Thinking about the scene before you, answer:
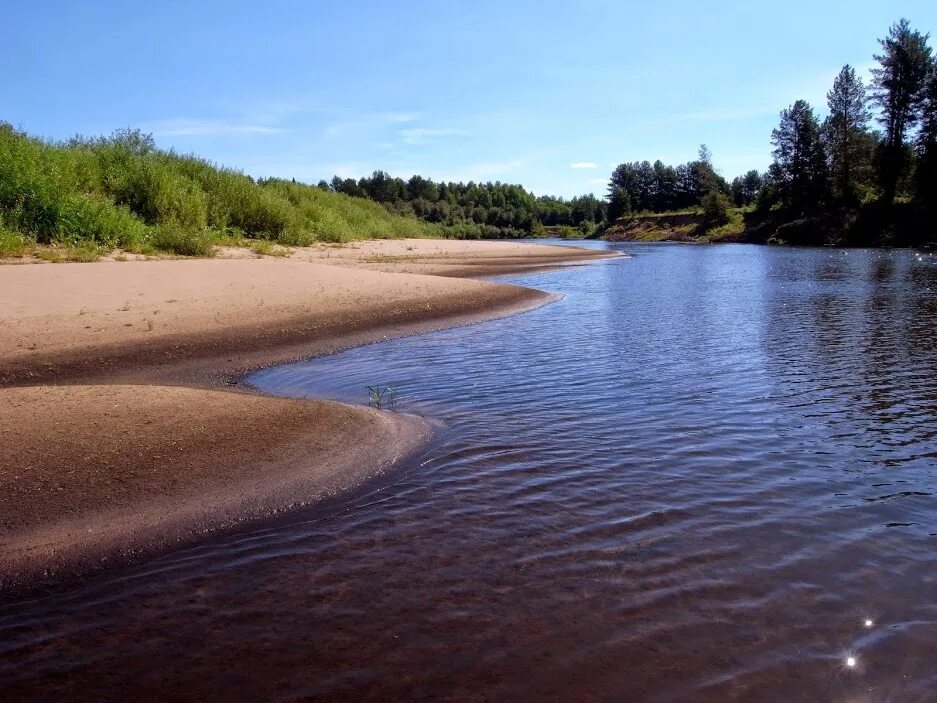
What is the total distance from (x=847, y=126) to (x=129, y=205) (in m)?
72.5

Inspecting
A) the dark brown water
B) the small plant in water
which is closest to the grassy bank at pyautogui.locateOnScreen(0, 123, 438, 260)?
the small plant in water

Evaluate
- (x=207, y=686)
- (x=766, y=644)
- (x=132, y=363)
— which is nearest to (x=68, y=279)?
(x=132, y=363)

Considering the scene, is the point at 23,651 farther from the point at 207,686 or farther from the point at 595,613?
the point at 595,613

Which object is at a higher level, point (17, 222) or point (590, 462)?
point (17, 222)

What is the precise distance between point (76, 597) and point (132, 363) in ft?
21.8

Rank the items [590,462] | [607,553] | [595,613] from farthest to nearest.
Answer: [590,462] → [607,553] → [595,613]

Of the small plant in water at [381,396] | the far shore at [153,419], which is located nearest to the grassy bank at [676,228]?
the far shore at [153,419]

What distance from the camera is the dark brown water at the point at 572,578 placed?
3.35 metres

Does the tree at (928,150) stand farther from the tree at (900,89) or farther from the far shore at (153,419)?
the far shore at (153,419)

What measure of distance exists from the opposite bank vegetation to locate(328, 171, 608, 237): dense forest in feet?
2.17

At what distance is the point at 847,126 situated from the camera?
71.8m

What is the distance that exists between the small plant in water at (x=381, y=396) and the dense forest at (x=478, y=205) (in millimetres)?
87638

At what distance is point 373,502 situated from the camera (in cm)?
551

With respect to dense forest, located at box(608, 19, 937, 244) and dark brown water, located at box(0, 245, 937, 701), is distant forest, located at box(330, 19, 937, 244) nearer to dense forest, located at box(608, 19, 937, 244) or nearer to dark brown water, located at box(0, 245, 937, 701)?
dense forest, located at box(608, 19, 937, 244)
